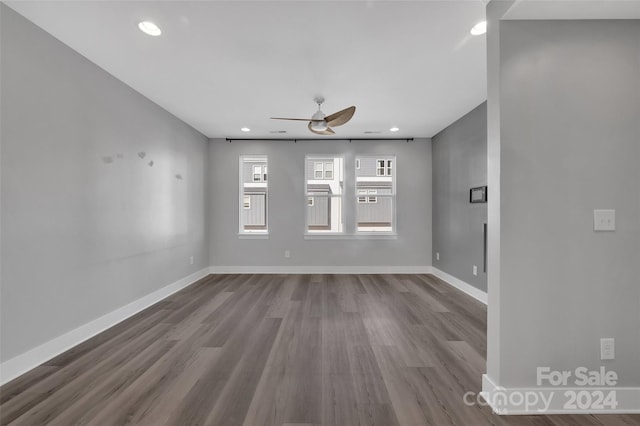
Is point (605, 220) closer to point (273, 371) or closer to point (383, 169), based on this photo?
point (273, 371)

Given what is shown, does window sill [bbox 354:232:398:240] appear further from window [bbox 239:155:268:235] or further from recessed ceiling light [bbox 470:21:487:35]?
recessed ceiling light [bbox 470:21:487:35]

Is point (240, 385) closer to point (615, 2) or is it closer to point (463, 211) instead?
point (615, 2)

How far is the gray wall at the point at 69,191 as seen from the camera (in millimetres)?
2141

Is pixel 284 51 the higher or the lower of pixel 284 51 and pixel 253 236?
the higher

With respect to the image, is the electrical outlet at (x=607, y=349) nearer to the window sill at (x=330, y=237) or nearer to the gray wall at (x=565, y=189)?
the gray wall at (x=565, y=189)

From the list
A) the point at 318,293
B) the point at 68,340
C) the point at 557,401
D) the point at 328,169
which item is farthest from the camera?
the point at 328,169

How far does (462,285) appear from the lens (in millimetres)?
4578

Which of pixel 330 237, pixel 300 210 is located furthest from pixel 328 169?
pixel 330 237

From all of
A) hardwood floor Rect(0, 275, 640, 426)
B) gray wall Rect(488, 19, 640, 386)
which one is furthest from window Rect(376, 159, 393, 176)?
gray wall Rect(488, 19, 640, 386)

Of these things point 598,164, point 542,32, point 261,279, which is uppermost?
point 542,32

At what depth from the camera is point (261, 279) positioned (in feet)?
17.7

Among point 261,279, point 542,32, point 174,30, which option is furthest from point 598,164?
point 261,279

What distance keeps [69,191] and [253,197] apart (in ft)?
16.7

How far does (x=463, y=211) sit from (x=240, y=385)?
13.4 feet
